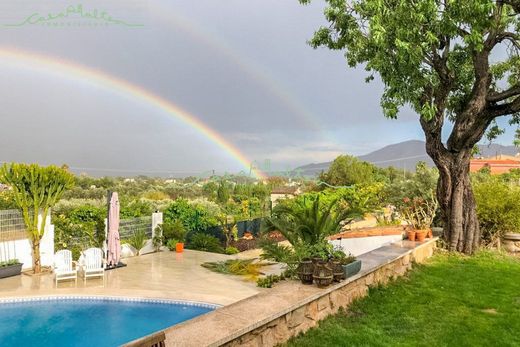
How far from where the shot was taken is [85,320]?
23.5 feet

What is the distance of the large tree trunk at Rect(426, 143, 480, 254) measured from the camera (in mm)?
10211

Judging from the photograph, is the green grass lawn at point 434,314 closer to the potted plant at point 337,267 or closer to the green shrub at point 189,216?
the potted plant at point 337,267

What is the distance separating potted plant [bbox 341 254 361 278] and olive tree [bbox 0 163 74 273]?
7.80 meters

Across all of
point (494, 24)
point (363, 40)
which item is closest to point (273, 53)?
point (363, 40)

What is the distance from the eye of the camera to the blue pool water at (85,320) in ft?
21.1

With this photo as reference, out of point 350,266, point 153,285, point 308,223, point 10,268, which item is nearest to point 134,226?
point 10,268

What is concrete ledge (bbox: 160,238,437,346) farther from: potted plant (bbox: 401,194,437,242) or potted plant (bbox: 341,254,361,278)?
potted plant (bbox: 401,194,437,242)

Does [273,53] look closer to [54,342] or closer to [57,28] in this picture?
[57,28]

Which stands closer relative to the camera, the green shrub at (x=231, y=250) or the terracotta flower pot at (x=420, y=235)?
the terracotta flower pot at (x=420, y=235)

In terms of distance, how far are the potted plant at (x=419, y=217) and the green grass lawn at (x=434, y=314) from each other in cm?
129

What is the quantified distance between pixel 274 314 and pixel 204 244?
1007 cm

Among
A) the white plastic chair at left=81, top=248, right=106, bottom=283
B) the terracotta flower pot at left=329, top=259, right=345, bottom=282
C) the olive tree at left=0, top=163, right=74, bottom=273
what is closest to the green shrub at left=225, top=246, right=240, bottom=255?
the white plastic chair at left=81, top=248, right=106, bottom=283

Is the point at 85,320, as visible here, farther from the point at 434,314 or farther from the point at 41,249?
the point at 434,314

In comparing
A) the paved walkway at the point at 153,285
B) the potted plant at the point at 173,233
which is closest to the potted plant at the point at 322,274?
the paved walkway at the point at 153,285
